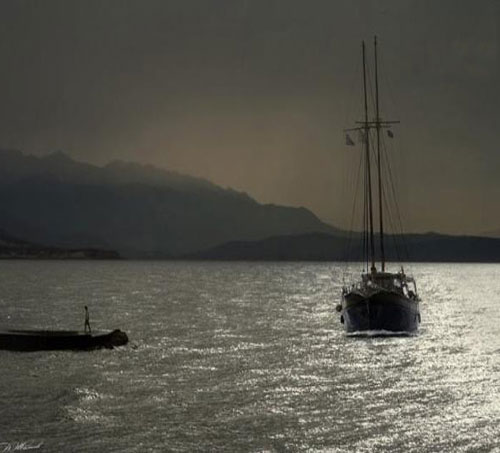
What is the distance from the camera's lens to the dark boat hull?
71.9 metres

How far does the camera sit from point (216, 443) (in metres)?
31.6

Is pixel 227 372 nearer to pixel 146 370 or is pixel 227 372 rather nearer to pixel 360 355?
pixel 146 370

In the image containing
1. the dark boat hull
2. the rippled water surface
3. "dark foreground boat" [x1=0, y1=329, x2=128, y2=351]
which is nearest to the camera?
the rippled water surface

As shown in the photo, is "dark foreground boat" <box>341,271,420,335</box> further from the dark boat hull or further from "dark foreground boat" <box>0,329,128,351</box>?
"dark foreground boat" <box>0,329,128,351</box>

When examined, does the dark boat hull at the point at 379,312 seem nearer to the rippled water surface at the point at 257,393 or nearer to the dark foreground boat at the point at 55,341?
the rippled water surface at the point at 257,393
